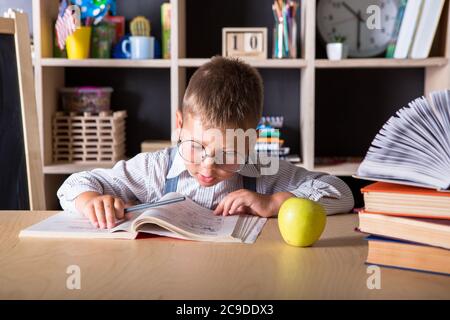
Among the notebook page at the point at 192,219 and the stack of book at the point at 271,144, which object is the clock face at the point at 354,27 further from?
the notebook page at the point at 192,219

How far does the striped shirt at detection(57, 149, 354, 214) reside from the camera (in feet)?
4.26

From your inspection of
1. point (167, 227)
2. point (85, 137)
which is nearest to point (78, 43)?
point (85, 137)

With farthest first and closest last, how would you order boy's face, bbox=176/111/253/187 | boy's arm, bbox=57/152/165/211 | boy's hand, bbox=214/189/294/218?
boy's arm, bbox=57/152/165/211
boy's face, bbox=176/111/253/187
boy's hand, bbox=214/189/294/218

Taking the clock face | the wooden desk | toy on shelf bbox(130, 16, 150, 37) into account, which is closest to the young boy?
the wooden desk

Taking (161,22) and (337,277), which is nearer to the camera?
(337,277)

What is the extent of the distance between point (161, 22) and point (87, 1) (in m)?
0.37

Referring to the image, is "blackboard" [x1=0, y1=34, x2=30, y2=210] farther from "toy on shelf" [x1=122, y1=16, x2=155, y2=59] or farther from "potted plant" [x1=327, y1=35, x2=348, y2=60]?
"potted plant" [x1=327, y1=35, x2=348, y2=60]

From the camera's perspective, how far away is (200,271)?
79 centimetres

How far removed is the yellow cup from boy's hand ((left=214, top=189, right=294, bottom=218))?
1499 millimetres

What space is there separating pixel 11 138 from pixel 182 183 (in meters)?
0.50

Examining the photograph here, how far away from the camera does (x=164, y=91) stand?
275cm

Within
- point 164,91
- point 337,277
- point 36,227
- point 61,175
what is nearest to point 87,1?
point 164,91

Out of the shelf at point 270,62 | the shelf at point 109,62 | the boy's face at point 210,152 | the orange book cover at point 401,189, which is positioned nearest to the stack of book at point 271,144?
the shelf at point 270,62
